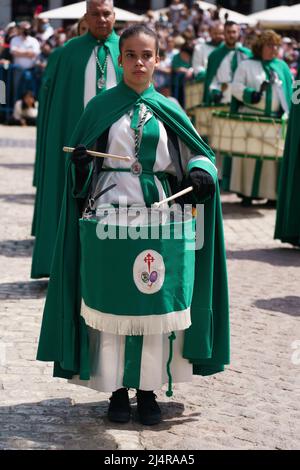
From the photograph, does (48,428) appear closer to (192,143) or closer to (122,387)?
(122,387)

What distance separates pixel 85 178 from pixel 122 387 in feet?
3.26

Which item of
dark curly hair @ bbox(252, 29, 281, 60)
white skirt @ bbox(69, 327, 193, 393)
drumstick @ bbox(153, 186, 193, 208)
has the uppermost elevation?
dark curly hair @ bbox(252, 29, 281, 60)

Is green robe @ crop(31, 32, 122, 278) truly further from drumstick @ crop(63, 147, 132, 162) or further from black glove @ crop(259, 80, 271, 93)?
black glove @ crop(259, 80, 271, 93)

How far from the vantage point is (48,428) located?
523cm

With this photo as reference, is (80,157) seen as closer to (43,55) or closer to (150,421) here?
(150,421)

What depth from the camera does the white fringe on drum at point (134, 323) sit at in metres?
5.12

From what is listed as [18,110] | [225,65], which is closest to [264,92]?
[225,65]

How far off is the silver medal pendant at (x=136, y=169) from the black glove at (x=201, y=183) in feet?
0.79

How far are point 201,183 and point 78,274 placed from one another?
74 centimetres

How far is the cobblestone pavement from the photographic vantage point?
5145mm

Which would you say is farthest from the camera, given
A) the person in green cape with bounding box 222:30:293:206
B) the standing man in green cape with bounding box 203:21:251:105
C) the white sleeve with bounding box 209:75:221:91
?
the white sleeve with bounding box 209:75:221:91

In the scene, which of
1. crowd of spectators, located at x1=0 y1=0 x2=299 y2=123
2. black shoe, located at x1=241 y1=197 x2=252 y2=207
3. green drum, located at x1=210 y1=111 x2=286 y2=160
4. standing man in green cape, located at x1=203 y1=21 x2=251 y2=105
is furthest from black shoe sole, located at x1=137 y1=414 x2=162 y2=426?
crowd of spectators, located at x1=0 y1=0 x2=299 y2=123

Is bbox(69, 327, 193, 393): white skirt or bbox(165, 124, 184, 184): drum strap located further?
bbox(165, 124, 184, 184): drum strap

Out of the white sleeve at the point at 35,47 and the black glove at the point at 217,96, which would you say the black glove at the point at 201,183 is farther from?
the white sleeve at the point at 35,47
